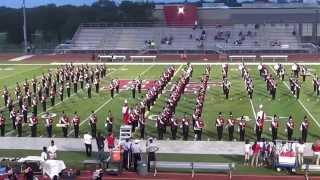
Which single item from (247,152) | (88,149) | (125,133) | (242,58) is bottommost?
(88,149)

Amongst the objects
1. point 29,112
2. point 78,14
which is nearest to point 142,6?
point 78,14

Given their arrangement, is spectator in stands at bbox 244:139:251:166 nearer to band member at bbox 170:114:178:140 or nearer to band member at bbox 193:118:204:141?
band member at bbox 193:118:204:141

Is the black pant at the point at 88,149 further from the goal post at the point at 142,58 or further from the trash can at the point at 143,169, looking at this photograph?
the goal post at the point at 142,58

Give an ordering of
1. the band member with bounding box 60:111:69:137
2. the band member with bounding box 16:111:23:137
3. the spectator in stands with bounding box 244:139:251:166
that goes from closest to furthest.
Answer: the spectator in stands with bounding box 244:139:251:166, the band member with bounding box 60:111:69:137, the band member with bounding box 16:111:23:137

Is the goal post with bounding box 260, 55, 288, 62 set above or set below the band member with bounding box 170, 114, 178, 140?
above

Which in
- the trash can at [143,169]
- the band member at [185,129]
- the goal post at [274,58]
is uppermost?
the goal post at [274,58]

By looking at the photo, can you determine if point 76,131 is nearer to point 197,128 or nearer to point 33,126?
point 33,126

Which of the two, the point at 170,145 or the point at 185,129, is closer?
the point at 170,145

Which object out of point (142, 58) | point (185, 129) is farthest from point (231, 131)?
point (142, 58)

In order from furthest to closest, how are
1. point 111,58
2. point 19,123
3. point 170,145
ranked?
point 111,58 → point 19,123 → point 170,145

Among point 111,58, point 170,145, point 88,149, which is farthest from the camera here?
point 111,58

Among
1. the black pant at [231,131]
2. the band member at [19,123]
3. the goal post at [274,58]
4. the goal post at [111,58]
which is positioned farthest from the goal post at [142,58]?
the black pant at [231,131]

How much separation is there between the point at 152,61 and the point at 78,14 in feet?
98.9

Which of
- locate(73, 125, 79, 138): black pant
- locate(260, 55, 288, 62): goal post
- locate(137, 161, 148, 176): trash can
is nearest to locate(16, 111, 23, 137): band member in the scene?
locate(73, 125, 79, 138): black pant
